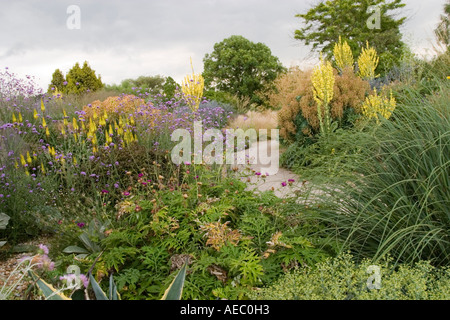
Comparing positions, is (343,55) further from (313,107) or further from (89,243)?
(89,243)

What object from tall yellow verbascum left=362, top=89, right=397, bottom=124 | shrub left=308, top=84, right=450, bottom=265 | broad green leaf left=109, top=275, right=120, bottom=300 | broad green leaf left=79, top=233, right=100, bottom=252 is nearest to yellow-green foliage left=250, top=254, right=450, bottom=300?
shrub left=308, top=84, right=450, bottom=265

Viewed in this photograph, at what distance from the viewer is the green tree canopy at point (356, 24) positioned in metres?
28.6

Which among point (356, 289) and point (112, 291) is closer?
point (112, 291)

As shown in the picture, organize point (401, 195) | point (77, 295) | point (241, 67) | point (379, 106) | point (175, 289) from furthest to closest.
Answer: point (241, 67)
point (379, 106)
point (401, 195)
point (77, 295)
point (175, 289)

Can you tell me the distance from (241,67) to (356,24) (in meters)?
10.8

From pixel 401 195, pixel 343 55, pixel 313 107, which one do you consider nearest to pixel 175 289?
pixel 401 195

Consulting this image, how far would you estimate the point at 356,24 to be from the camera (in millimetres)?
29500

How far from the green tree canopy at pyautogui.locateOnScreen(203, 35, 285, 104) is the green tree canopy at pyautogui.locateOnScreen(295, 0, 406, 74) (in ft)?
18.9

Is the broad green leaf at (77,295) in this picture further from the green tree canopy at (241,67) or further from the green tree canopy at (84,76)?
the green tree canopy at (241,67)

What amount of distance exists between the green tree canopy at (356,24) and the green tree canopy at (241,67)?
18.9 ft

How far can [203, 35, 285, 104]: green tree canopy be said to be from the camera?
24281 millimetres

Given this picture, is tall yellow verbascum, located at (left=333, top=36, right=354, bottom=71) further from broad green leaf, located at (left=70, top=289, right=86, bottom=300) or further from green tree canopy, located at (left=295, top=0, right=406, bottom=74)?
green tree canopy, located at (left=295, top=0, right=406, bottom=74)

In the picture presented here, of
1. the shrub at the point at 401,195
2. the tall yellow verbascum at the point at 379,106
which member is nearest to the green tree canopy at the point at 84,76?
the tall yellow verbascum at the point at 379,106
